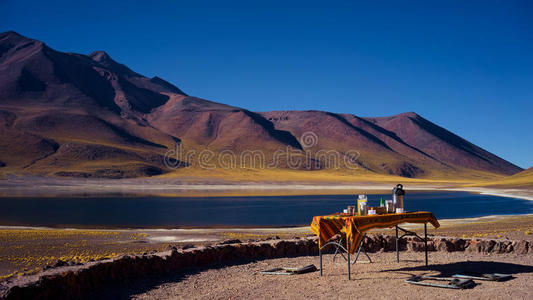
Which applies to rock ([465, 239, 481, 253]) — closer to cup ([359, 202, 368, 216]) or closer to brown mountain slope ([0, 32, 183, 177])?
cup ([359, 202, 368, 216])

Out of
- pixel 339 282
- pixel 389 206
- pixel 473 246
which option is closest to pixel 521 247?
pixel 473 246

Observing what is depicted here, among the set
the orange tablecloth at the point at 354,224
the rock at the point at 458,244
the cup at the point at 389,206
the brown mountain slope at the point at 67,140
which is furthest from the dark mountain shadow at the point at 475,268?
the brown mountain slope at the point at 67,140

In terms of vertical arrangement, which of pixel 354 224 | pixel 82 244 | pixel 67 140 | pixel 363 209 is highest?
pixel 67 140

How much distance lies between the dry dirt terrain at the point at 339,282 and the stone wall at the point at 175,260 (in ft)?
1.33

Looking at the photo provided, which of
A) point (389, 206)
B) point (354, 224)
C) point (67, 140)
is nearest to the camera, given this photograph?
point (354, 224)

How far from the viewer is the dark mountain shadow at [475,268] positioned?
9.46m

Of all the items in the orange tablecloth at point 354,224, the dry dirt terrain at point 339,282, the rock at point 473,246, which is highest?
the orange tablecloth at point 354,224

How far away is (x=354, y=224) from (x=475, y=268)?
3.46 meters

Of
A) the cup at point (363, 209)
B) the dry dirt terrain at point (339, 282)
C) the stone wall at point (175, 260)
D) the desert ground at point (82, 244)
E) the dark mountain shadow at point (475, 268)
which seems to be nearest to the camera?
the stone wall at point (175, 260)

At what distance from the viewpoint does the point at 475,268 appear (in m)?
9.91

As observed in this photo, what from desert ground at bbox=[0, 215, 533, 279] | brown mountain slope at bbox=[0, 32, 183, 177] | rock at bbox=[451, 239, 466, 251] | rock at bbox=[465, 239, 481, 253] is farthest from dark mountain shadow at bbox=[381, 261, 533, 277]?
brown mountain slope at bbox=[0, 32, 183, 177]

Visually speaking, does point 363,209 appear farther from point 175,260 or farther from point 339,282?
point 175,260

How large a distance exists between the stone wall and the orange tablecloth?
8.96 ft

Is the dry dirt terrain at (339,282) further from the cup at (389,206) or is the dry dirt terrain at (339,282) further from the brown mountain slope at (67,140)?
the brown mountain slope at (67,140)
